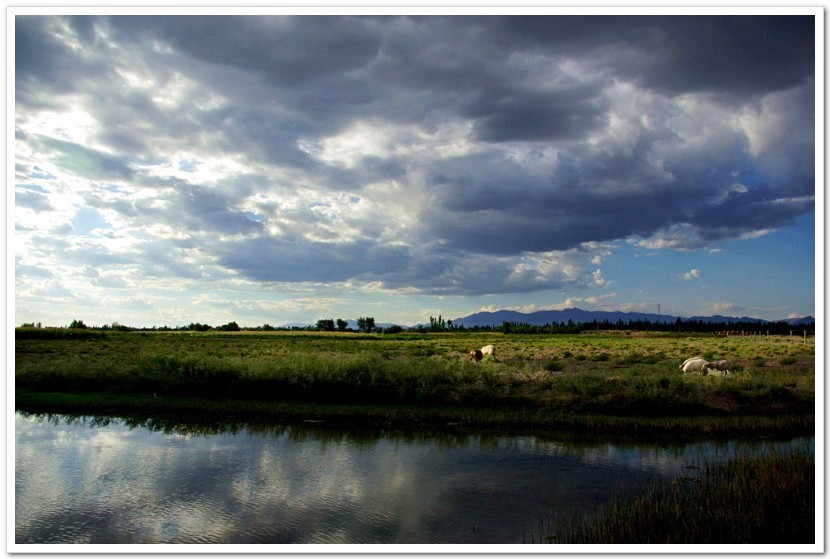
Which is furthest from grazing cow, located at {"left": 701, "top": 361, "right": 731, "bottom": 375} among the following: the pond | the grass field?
the pond

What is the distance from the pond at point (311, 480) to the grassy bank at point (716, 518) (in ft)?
3.35

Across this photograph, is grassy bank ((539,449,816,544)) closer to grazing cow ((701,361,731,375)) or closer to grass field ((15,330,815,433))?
grass field ((15,330,815,433))

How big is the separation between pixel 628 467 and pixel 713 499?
153 inches

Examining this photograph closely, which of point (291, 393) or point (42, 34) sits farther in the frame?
point (291, 393)

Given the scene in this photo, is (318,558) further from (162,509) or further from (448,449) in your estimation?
(448,449)

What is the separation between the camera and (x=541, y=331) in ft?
343

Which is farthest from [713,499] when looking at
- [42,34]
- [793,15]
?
[42,34]

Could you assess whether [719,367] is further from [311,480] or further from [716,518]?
[311,480]

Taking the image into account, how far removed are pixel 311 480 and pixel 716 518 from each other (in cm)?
780

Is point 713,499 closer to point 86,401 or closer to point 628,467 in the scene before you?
point 628,467

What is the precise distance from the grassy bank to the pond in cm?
102

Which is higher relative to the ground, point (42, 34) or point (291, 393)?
point (42, 34)
